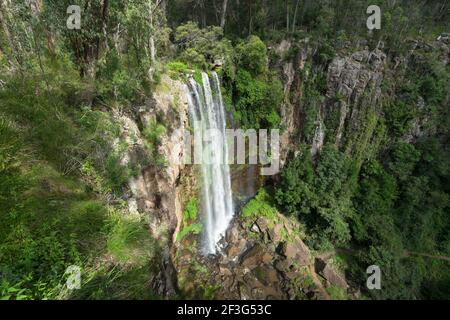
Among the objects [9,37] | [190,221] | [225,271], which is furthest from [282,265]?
[9,37]

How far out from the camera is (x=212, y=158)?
11859mm

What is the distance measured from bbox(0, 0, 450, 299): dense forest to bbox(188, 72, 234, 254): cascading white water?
0.87 metres

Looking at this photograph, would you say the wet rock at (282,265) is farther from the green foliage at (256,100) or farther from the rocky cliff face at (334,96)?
the green foliage at (256,100)

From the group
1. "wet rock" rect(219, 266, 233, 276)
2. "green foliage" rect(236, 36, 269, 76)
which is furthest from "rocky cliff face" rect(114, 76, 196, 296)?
"green foliage" rect(236, 36, 269, 76)

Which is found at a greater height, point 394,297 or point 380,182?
point 380,182

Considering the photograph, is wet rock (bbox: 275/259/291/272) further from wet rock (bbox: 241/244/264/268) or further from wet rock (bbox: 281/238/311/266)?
wet rock (bbox: 241/244/264/268)

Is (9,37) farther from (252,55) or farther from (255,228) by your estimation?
(255,228)

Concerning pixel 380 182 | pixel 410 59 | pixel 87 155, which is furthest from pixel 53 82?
pixel 410 59

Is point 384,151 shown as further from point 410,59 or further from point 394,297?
point 394,297

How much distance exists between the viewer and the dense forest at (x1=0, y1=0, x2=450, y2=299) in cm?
314

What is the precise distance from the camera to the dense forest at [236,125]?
10.3 feet

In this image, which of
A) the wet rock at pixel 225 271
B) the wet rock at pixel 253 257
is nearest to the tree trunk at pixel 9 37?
the wet rock at pixel 225 271

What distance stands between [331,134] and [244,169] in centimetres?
683

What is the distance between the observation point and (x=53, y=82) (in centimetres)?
537
